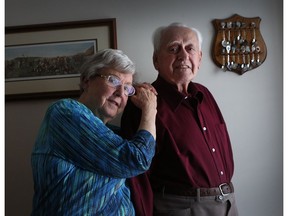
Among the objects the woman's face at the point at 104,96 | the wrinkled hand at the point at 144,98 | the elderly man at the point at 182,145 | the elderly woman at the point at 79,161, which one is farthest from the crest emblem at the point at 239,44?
the elderly woman at the point at 79,161

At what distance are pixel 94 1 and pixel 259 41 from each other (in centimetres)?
98

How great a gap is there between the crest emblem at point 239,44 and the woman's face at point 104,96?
0.71m

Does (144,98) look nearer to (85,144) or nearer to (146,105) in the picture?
(146,105)

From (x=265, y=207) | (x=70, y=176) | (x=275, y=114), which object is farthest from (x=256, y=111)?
(x=70, y=176)

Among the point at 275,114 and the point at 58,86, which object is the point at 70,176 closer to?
the point at 58,86

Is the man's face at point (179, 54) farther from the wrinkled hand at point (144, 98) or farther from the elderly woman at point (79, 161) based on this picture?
the elderly woman at point (79, 161)

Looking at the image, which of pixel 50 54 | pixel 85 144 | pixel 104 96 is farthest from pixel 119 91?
pixel 50 54

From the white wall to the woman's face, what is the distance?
536mm

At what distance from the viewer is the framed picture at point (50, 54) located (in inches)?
67.8

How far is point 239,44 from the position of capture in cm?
167

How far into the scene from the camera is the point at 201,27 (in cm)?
171

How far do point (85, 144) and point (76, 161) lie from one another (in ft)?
0.24

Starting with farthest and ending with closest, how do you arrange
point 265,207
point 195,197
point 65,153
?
1. point 265,207
2. point 195,197
3. point 65,153

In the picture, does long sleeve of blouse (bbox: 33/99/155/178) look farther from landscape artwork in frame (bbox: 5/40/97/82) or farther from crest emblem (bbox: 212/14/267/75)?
crest emblem (bbox: 212/14/267/75)
